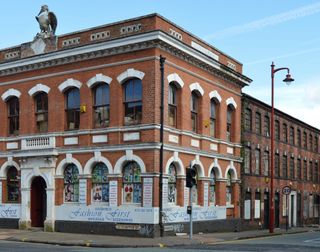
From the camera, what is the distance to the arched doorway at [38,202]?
29144mm

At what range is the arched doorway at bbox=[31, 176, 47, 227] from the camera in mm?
29144

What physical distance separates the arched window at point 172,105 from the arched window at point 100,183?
13.0 ft

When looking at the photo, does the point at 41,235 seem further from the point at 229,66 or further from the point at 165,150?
the point at 229,66

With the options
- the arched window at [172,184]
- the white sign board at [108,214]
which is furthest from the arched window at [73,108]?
the arched window at [172,184]

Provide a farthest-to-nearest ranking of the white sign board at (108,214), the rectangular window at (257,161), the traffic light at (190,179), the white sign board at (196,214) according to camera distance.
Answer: the rectangular window at (257,161)
the white sign board at (196,214)
the white sign board at (108,214)
the traffic light at (190,179)

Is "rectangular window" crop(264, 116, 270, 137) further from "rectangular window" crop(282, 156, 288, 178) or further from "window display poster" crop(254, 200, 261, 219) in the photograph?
"window display poster" crop(254, 200, 261, 219)

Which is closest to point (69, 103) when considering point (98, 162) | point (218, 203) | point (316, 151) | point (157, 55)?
point (98, 162)

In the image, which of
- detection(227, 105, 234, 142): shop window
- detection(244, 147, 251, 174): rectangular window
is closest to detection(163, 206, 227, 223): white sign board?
detection(227, 105, 234, 142): shop window

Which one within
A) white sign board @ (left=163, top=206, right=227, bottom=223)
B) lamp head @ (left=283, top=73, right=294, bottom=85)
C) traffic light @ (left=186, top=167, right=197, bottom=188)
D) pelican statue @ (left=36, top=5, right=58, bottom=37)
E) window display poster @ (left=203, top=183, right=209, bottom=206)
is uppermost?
pelican statue @ (left=36, top=5, right=58, bottom=37)

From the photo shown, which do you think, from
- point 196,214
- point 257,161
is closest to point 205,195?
point 196,214

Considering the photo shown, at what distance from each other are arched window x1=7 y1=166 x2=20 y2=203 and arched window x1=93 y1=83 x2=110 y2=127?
6.09 metres

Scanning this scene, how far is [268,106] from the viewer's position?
38625 mm

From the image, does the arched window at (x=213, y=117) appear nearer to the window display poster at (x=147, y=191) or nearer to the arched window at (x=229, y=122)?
the arched window at (x=229, y=122)

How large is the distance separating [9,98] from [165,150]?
10393 mm
